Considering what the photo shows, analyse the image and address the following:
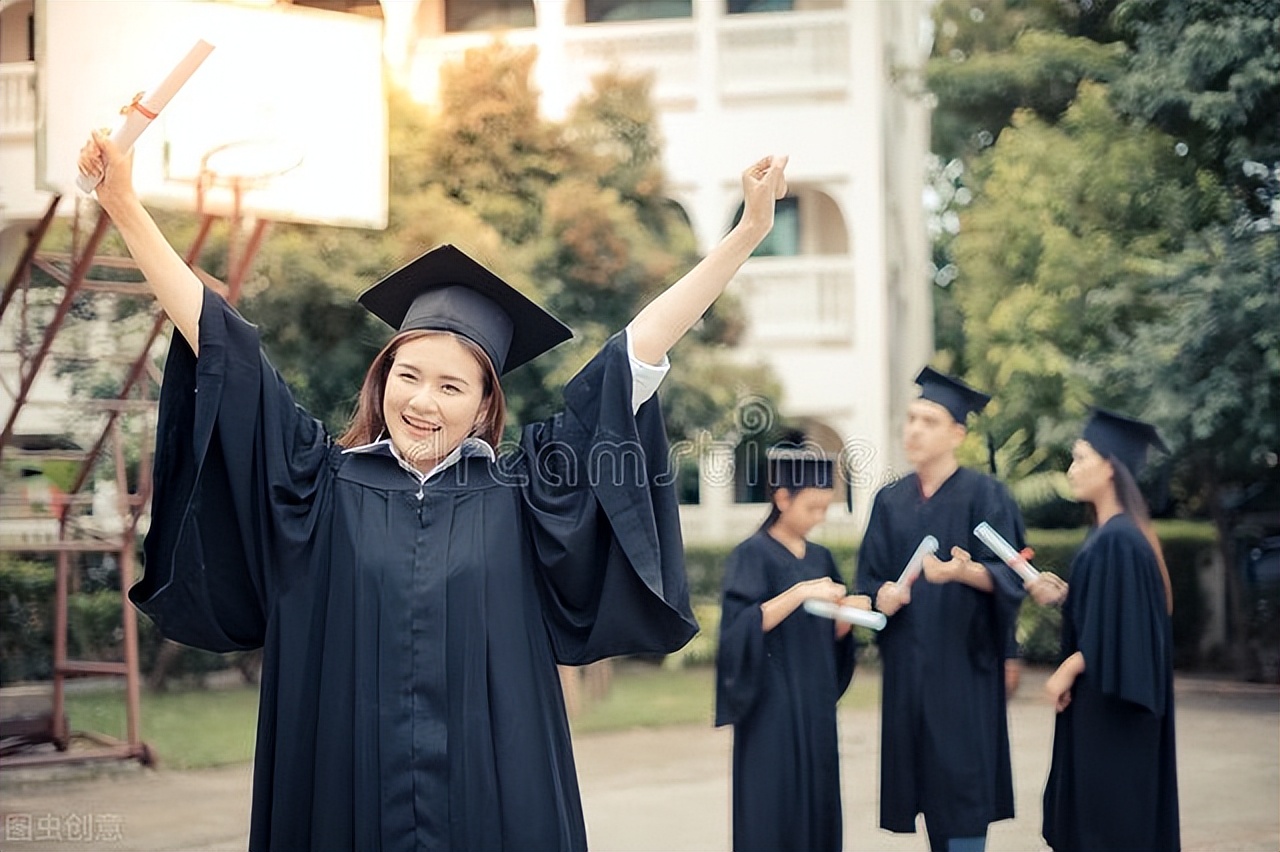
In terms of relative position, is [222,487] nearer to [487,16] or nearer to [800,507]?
[800,507]

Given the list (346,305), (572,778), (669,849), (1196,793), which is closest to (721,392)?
(346,305)

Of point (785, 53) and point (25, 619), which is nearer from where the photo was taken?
point (25, 619)

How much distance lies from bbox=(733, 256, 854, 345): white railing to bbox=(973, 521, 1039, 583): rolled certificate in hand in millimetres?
2352

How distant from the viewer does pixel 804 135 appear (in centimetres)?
657

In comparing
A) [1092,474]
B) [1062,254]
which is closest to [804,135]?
[1062,254]

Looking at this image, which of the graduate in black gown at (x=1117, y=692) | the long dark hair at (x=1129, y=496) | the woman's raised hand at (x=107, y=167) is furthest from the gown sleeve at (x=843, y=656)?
the woman's raised hand at (x=107, y=167)

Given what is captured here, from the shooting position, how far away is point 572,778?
264 cm

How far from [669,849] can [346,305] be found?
2.75m

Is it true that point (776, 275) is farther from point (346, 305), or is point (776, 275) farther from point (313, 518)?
point (313, 518)

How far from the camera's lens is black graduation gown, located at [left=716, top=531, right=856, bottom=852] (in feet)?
14.6

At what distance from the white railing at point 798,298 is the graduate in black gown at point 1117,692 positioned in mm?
2384
